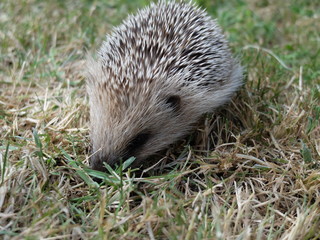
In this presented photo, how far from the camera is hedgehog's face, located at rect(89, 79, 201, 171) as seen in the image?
8.93 feet

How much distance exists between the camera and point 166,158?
2.95 metres

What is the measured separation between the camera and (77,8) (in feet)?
17.0

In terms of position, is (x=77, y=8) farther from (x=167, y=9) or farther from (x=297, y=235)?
(x=297, y=235)

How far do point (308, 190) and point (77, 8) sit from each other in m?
3.82

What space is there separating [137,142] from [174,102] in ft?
1.43

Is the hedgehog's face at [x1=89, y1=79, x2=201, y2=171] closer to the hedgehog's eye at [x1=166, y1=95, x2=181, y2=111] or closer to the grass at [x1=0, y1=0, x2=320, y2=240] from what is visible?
the hedgehog's eye at [x1=166, y1=95, x2=181, y2=111]

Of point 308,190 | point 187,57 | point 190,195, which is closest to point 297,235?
point 308,190

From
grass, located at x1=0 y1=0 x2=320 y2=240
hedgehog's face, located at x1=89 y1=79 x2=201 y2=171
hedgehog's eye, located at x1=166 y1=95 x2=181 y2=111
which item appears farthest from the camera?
hedgehog's eye, located at x1=166 y1=95 x2=181 y2=111

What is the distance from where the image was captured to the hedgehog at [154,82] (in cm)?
279

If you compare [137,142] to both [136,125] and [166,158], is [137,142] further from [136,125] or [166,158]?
[166,158]

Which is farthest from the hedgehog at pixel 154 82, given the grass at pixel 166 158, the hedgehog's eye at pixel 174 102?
the grass at pixel 166 158

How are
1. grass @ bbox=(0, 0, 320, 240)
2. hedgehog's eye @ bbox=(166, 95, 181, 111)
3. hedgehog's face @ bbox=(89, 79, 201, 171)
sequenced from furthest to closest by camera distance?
1. hedgehog's eye @ bbox=(166, 95, 181, 111)
2. hedgehog's face @ bbox=(89, 79, 201, 171)
3. grass @ bbox=(0, 0, 320, 240)

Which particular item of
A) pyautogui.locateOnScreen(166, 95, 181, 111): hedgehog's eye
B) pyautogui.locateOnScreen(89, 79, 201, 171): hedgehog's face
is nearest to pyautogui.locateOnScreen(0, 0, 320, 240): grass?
pyautogui.locateOnScreen(89, 79, 201, 171): hedgehog's face

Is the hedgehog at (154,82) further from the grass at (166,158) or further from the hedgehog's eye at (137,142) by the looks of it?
the grass at (166,158)
